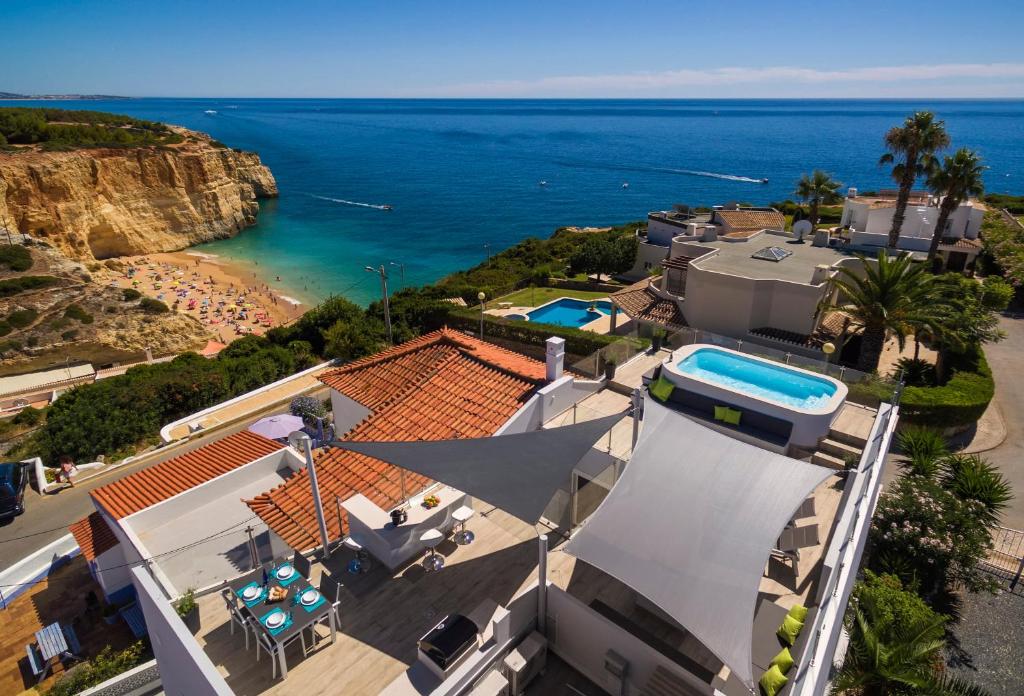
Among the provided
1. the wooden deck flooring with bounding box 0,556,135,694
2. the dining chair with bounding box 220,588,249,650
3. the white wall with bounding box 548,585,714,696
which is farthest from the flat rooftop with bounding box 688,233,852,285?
the wooden deck flooring with bounding box 0,556,135,694

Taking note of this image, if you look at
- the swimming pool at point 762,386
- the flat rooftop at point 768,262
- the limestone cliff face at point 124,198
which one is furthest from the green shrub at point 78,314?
the swimming pool at point 762,386

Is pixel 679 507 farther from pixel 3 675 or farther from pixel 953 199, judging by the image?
pixel 953 199

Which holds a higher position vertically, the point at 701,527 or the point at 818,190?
the point at 818,190

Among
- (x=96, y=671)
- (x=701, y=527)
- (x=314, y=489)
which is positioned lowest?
(x=96, y=671)

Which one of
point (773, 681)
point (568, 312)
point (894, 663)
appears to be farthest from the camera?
point (568, 312)

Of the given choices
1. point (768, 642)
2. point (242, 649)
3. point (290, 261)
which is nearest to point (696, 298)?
point (768, 642)

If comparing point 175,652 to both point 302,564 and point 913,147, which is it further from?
point 913,147

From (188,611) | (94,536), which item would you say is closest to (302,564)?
(188,611)

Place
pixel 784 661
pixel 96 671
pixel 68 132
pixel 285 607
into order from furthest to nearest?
1. pixel 68 132
2. pixel 96 671
3. pixel 285 607
4. pixel 784 661
